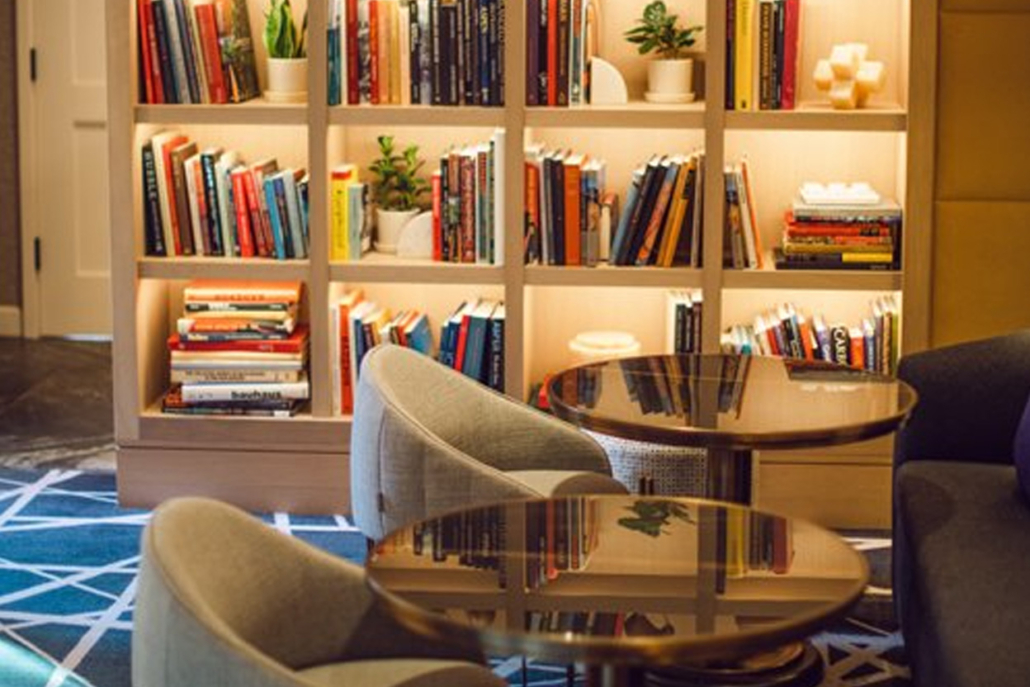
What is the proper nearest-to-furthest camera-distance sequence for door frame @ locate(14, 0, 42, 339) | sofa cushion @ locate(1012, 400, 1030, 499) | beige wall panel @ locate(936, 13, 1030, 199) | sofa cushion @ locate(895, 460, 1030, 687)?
sofa cushion @ locate(895, 460, 1030, 687) < sofa cushion @ locate(1012, 400, 1030, 499) < beige wall panel @ locate(936, 13, 1030, 199) < door frame @ locate(14, 0, 42, 339)

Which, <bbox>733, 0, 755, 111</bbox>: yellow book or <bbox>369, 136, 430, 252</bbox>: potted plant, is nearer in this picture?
<bbox>733, 0, 755, 111</bbox>: yellow book

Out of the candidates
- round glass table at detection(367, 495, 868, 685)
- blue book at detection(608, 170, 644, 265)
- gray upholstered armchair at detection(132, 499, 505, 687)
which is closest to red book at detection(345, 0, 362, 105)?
blue book at detection(608, 170, 644, 265)

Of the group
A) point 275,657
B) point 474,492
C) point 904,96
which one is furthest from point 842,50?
point 275,657

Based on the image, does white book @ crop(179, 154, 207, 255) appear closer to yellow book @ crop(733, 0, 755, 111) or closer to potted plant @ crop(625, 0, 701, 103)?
potted plant @ crop(625, 0, 701, 103)

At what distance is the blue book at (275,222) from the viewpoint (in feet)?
18.3

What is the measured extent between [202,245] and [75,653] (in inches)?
56.9

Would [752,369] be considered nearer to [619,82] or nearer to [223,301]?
[619,82]

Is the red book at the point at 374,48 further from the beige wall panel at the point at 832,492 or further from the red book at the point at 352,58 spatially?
the beige wall panel at the point at 832,492

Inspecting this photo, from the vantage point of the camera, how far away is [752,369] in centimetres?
455

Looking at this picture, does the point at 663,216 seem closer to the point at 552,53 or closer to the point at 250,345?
the point at 552,53

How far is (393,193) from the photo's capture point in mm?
5715

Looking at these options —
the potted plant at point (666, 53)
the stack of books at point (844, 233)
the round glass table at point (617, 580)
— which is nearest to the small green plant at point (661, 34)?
the potted plant at point (666, 53)

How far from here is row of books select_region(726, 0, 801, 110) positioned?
536cm

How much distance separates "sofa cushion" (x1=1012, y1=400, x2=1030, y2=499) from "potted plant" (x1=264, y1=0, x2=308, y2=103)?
2.24 m
